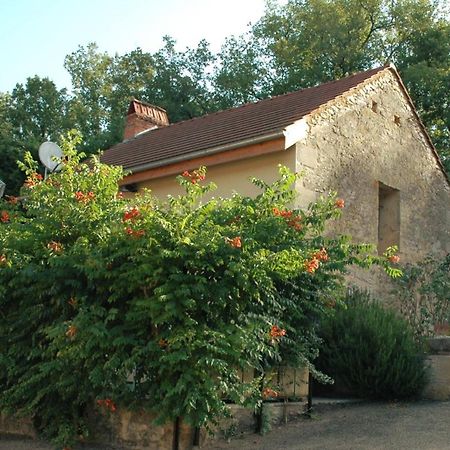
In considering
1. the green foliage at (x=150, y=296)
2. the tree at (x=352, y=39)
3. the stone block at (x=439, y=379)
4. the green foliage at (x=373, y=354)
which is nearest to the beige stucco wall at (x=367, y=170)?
the green foliage at (x=373, y=354)

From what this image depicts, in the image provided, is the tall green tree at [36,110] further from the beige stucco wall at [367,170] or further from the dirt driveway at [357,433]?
the dirt driveway at [357,433]

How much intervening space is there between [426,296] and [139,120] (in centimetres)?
931

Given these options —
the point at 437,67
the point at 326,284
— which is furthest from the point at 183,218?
the point at 437,67

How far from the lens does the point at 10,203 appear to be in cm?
795

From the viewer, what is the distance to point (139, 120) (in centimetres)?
1788

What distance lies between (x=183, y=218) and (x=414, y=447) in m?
2.95

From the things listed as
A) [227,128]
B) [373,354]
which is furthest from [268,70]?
[373,354]

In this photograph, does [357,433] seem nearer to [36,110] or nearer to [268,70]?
[268,70]

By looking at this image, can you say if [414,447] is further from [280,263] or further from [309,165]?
[309,165]

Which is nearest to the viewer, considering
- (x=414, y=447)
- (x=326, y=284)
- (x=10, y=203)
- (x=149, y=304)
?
(x=149, y=304)

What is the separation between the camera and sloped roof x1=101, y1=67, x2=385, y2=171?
1168cm

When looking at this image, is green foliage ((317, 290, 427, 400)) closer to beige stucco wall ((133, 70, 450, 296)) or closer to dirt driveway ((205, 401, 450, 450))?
dirt driveway ((205, 401, 450, 450))

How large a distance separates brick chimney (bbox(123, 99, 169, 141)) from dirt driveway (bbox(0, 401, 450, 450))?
11226 millimetres

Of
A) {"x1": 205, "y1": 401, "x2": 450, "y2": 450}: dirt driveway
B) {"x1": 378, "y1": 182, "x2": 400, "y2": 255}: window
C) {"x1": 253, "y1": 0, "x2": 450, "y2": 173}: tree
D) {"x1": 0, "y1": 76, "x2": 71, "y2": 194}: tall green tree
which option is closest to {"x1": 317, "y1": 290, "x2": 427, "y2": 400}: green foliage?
{"x1": 205, "y1": 401, "x2": 450, "y2": 450}: dirt driveway
